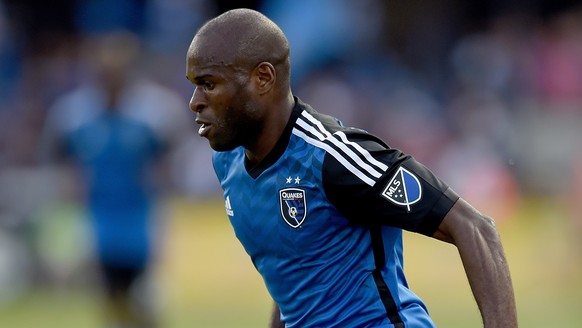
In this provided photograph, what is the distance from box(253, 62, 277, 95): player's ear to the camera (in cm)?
545

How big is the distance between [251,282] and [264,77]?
31.2 ft

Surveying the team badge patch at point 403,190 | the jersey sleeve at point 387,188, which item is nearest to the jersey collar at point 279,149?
the jersey sleeve at point 387,188

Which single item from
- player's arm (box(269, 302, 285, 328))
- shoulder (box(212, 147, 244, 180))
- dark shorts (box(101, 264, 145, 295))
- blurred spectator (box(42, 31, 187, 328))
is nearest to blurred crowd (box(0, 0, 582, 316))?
blurred spectator (box(42, 31, 187, 328))

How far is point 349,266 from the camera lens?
5.38 meters

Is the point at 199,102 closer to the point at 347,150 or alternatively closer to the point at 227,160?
the point at 227,160

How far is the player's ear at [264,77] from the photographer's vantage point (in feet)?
17.9

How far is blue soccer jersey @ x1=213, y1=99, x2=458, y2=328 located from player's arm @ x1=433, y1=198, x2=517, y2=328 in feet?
0.24

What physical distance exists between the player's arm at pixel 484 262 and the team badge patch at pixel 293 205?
2.03 ft

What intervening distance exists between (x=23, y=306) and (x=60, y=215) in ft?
9.35

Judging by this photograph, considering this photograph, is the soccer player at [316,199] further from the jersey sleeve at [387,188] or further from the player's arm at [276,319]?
the player's arm at [276,319]

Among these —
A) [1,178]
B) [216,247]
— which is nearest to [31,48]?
[1,178]

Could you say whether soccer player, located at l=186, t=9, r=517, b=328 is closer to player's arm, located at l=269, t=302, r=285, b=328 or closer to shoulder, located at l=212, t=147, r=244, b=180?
shoulder, located at l=212, t=147, r=244, b=180

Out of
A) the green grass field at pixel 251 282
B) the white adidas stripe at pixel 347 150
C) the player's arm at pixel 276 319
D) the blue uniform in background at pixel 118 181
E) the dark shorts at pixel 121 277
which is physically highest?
the white adidas stripe at pixel 347 150

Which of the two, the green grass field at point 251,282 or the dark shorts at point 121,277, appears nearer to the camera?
the dark shorts at point 121,277
